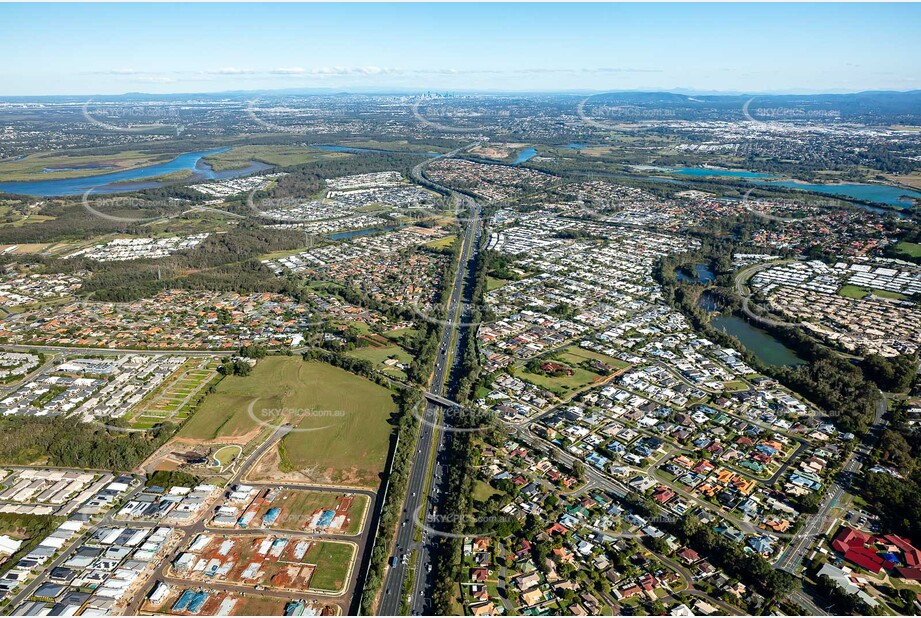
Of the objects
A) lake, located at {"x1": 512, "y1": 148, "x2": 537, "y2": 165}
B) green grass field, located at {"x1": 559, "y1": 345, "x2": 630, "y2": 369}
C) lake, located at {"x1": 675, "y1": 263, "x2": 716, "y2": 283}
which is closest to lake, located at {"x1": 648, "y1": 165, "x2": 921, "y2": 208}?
lake, located at {"x1": 512, "y1": 148, "x2": 537, "y2": 165}

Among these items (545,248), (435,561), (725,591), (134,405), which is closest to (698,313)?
(545,248)

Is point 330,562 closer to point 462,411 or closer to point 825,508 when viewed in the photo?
point 462,411

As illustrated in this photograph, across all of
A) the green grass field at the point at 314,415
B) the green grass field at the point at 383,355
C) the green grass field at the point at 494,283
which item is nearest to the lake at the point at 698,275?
the green grass field at the point at 494,283

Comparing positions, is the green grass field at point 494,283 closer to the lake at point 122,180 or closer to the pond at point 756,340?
the pond at point 756,340

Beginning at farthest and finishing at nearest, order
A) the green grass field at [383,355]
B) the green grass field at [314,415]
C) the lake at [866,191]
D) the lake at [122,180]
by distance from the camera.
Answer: the lake at [122,180] < the lake at [866,191] < the green grass field at [383,355] < the green grass field at [314,415]

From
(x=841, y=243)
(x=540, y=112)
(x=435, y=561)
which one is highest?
(x=540, y=112)

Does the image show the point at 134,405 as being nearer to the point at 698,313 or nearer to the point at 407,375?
the point at 407,375

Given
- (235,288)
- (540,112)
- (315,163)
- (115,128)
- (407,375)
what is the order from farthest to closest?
(540,112) → (115,128) → (315,163) → (235,288) → (407,375)

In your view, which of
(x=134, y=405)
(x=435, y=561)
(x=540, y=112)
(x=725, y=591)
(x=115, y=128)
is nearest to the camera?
(x=725, y=591)
